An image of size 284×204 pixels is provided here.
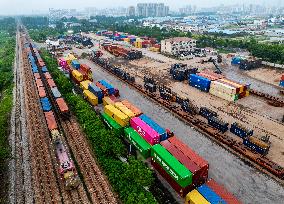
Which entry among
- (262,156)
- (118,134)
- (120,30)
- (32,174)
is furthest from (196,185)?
(120,30)

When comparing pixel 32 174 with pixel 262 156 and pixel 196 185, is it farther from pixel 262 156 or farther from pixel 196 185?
pixel 262 156

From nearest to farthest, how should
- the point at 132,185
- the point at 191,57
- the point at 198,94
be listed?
the point at 132,185 < the point at 198,94 < the point at 191,57

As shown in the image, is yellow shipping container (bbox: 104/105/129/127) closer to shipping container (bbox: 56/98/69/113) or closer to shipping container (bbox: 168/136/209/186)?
shipping container (bbox: 56/98/69/113)

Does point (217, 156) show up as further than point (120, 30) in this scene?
No

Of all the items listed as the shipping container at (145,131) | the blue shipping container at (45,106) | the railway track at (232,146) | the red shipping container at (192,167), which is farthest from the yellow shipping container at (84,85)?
the red shipping container at (192,167)

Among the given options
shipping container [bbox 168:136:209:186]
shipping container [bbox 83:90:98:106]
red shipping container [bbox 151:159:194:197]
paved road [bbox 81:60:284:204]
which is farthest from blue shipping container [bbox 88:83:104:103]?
shipping container [bbox 168:136:209:186]

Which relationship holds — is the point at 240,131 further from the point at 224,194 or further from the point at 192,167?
the point at 224,194

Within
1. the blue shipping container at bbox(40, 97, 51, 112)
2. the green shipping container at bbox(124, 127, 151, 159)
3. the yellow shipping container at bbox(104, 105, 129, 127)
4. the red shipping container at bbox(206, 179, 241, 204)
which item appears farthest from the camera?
the blue shipping container at bbox(40, 97, 51, 112)

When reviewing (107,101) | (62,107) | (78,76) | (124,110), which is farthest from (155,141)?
(78,76)
